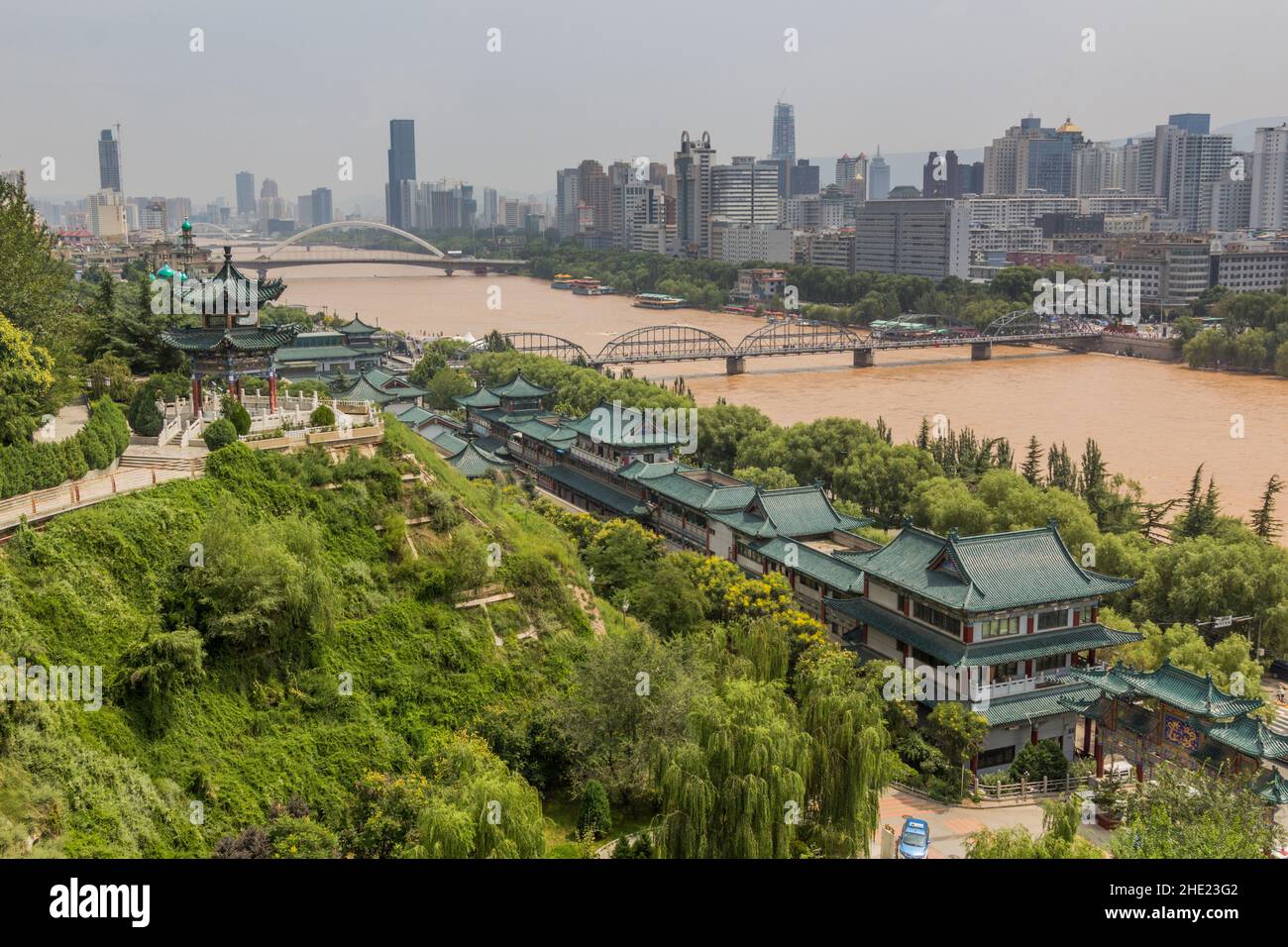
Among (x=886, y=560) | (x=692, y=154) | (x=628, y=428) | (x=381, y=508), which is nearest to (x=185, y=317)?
(x=381, y=508)

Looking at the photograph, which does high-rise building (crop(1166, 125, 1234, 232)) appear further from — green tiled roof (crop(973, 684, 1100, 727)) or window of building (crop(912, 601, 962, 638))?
green tiled roof (crop(973, 684, 1100, 727))

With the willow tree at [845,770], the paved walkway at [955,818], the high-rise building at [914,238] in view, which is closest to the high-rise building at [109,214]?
the high-rise building at [914,238]

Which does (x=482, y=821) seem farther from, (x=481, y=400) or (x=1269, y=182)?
(x=1269, y=182)

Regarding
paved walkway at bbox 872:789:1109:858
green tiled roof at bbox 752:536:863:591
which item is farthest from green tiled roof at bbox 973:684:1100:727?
green tiled roof at bbox 752:536:863:591

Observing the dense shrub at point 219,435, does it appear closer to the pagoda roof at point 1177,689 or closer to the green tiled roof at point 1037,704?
the green tiled roof at point 1037,704

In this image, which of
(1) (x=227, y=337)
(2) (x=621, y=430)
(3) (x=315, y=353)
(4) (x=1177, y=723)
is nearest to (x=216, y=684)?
(1) (x=227, y=337)
